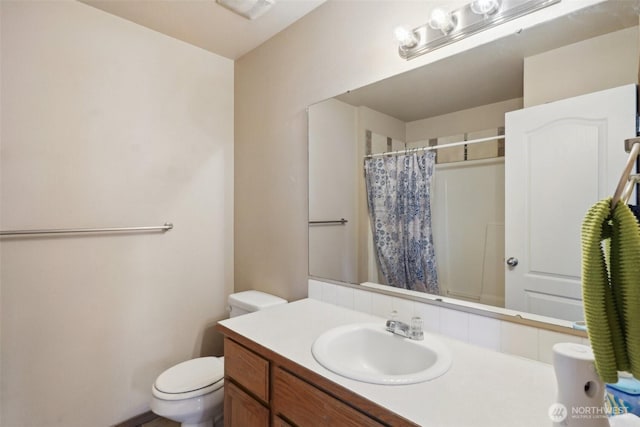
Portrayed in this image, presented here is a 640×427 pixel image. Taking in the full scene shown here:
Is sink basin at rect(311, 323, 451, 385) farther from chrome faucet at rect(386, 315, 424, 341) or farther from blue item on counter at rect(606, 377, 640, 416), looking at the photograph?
blue item on counter at rect(606, 377, 640, 416)

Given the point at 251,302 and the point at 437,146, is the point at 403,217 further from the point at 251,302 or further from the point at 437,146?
the point at 251,302

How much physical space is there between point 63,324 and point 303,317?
129 centimetres

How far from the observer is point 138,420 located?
186 cm

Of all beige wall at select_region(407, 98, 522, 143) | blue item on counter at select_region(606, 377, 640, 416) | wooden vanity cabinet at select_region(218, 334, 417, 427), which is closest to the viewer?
blue item on counter at select_region(606, 377, 640, 416)

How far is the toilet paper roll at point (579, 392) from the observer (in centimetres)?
58

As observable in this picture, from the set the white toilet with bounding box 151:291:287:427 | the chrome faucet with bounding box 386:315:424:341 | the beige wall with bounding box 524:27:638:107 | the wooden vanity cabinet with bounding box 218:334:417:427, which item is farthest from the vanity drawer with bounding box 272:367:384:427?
the beige wall with bounding box 524:27:638:107

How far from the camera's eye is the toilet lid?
1525 millimetres

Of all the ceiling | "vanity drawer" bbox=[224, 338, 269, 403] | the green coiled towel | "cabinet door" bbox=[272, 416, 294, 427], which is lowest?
"cabinet door" bbox=[272, 416, 294, 427]

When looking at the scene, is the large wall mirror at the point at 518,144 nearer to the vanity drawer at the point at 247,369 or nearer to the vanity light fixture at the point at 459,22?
the vanity light fixture at the point at 459,22

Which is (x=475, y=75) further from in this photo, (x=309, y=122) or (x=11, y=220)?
(x=11, y=220)

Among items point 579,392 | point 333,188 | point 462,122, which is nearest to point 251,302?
point 333,188

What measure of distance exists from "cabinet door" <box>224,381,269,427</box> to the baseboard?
3.08 feet

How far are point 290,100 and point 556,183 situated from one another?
1416 mm

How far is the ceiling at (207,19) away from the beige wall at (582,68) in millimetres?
1153
